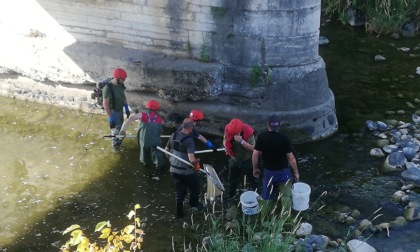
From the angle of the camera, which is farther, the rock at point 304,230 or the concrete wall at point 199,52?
the concrete wall at point 199,52

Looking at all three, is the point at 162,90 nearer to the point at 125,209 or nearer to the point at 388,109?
the point at 125,209

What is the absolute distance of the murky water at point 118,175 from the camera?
7590 millimetres

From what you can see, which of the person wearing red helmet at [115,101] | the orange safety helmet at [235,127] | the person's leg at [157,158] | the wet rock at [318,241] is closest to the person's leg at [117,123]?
the person wearing red helmet at [115,101]

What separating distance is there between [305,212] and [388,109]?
379 cm

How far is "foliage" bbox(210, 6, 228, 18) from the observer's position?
9.10m

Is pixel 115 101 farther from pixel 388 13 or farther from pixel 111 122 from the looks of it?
pixel 388 13

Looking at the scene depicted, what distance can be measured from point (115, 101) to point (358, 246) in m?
4.67

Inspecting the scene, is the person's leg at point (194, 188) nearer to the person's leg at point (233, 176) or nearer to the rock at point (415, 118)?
the person's leg at point (233, 176)

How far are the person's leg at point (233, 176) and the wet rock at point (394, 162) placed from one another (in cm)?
244

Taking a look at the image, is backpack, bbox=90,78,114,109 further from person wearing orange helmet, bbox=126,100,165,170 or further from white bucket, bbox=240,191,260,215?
white bucket, bbox=240,191,260,215

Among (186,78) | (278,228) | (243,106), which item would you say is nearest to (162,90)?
(186,78)

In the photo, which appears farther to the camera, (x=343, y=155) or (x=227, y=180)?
(x=343, y=155)

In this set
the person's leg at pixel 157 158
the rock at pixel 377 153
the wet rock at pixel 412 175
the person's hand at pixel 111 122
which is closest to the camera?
the wet rock at pixel 412 175

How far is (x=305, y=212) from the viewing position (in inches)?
305
